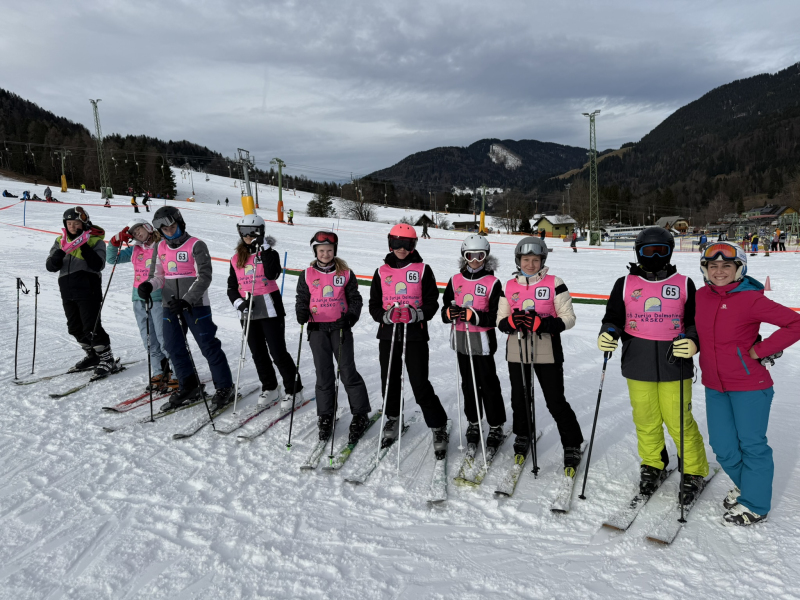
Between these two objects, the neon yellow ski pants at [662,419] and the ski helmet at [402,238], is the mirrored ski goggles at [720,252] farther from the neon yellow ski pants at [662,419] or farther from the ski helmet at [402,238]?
the ski helmet at [402,238]

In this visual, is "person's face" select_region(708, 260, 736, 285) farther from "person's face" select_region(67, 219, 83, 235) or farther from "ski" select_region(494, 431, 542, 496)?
"person's face" select_region(67, 219, 83, 235)

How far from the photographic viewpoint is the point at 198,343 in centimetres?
453

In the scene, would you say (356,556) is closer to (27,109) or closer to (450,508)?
(450,508)

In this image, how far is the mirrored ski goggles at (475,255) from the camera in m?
3.48

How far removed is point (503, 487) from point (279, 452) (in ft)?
6.05

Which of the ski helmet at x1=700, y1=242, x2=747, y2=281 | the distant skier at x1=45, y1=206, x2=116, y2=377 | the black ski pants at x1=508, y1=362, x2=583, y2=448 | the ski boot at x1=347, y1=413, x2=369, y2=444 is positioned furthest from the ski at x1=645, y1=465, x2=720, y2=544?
the distant skier at x1=45, y1=206, x2=116, y2=377

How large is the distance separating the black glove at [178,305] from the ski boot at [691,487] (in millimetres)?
4319

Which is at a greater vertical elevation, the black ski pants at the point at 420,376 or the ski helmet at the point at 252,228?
the ski helmet at the point at 252,228

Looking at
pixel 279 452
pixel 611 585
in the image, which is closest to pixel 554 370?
pixel 611 585

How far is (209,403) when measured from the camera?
4.65 metres

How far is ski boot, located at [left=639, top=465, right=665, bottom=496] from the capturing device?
3.02 meters

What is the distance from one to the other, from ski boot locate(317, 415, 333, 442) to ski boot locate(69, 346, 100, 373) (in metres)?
3.49

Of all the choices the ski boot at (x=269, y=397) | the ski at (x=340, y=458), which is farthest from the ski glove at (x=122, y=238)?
the ski at (x=340, y=458)

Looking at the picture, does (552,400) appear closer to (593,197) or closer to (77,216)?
(77,216)
